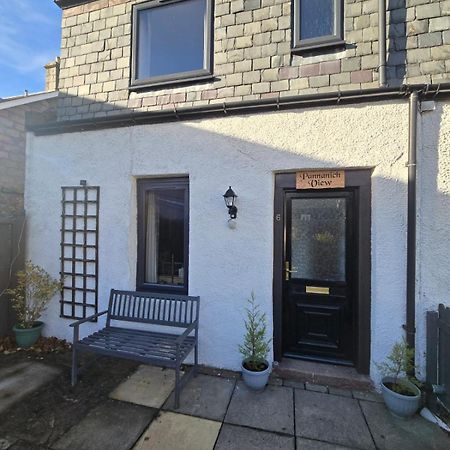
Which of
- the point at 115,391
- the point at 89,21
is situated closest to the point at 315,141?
the point at 115,391

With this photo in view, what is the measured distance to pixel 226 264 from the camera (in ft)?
12.6

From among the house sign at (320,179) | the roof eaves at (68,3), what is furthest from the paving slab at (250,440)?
the roof eaves at (68,3)

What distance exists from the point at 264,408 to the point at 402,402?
1424 millimetres

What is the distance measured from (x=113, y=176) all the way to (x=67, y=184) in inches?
37.3

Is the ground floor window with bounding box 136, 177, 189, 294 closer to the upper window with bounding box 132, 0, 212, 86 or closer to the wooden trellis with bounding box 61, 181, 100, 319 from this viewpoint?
the wooden trellis with bounding box 61, 181, 100, 319

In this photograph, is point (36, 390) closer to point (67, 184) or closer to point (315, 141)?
point (67, 184)

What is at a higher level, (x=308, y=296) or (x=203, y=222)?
(x=203, y=222)

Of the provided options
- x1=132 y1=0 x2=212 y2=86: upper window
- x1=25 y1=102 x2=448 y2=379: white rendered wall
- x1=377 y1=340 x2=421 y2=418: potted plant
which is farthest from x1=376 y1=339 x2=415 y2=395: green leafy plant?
x1=132 y1=0 x2=212 y2=86: upper window

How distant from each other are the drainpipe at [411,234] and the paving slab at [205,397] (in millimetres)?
2245

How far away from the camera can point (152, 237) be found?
4.49m

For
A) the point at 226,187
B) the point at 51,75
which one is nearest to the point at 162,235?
the point at 226,187

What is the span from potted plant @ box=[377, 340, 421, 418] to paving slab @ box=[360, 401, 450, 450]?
10 centimetres

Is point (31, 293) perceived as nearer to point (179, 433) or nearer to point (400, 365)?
point (179, 433)

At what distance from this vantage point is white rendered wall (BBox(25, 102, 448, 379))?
3.39m
